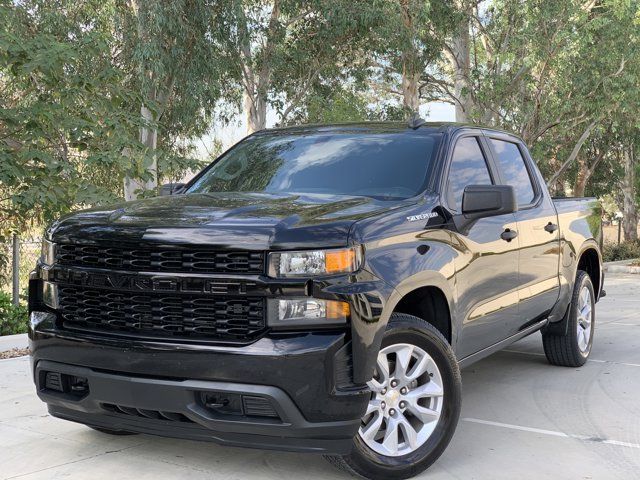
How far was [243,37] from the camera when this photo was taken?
1781 centimetres

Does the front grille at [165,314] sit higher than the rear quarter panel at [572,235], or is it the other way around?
the rear quarter panel at [572,235]

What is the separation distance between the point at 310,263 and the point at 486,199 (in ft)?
5.00

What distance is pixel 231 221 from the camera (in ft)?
13.6

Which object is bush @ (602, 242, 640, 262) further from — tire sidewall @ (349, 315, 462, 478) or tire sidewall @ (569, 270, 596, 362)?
tire sidewall @ (349, 315, 462, 478)

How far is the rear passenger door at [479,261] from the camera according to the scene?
5.12 metres

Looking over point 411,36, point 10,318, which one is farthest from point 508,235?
point 411,36

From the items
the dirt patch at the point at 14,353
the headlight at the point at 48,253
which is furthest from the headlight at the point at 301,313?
the dirt patch at the point at 14,353

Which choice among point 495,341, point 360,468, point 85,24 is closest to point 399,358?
point 360,468

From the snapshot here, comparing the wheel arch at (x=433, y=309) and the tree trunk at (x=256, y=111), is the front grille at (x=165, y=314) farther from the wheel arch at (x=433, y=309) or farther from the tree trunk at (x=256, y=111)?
the tree trunk at (x=256, y=111)

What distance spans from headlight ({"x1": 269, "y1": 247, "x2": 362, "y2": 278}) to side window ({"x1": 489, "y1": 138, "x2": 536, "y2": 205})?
256 cm

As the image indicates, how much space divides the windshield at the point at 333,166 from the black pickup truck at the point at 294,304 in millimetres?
15

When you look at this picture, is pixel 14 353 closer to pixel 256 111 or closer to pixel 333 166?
pixel 333 166

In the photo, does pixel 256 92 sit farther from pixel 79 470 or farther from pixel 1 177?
pixel 79 470

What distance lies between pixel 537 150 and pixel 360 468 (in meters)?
20.5
